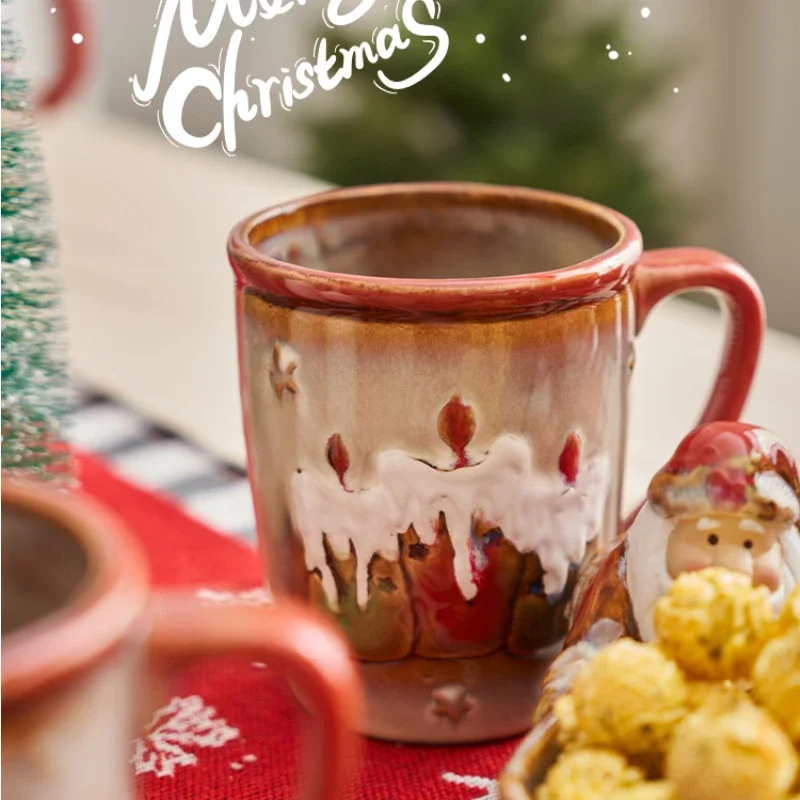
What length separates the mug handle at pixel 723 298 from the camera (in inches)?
12.9

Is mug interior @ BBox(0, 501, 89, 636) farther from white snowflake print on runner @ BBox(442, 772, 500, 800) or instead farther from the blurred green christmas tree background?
the blurred green christmas tree background

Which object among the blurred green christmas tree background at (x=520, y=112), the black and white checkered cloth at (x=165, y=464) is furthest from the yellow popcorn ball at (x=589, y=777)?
the blurred green christmas tree background at (x=520, y=112)

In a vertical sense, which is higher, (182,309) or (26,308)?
(26,308)

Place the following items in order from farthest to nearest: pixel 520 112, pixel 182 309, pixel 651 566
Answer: pixel 520 112, pixel 182 309, pixel 651 566

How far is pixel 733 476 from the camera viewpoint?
0.26m

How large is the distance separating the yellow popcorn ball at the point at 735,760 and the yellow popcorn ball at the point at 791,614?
24 mm

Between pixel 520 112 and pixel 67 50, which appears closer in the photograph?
pixel 67 50

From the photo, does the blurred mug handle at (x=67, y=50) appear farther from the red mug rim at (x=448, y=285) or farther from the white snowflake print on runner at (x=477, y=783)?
the white snowflake print on runner at (x=477, y=783)

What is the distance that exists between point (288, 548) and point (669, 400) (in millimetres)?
260

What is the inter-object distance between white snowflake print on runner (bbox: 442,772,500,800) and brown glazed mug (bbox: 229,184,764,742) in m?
0.01

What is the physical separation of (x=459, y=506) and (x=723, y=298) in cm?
11

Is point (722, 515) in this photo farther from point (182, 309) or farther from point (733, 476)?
point (182, 309)

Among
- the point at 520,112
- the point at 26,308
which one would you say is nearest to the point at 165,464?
the point at 26,308

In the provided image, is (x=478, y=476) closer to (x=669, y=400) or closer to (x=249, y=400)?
(x=249, y=400)
